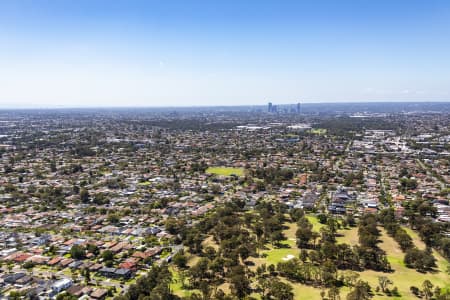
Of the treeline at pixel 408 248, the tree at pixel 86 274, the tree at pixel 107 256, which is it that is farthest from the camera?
the tree at pixel 107 256

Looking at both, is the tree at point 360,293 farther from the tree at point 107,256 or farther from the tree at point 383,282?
the tree at point 107,256

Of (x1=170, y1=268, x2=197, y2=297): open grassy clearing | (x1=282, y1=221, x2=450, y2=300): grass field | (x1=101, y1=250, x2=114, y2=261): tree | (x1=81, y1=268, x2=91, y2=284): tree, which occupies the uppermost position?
(x1=101, y1=250, x2=114, y2=261): tree

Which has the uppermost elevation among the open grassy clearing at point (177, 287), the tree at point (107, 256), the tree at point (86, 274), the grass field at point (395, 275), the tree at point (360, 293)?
the tree at point (360, 293)

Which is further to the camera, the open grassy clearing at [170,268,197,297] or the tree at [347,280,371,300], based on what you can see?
the open grassy clearing at [170,268,197,297]

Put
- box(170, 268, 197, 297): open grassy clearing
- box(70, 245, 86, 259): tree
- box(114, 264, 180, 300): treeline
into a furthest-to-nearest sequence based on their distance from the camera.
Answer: box(70, 245, 86, 259): tree
box(170, 268, 197, 297): open grassy clearing
box(114, 264, 180, 300): treeline

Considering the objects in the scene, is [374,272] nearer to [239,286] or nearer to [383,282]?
[383,282]

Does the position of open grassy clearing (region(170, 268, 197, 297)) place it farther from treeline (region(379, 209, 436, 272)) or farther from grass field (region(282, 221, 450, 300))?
treeline (region(379, 209, 436, 272))

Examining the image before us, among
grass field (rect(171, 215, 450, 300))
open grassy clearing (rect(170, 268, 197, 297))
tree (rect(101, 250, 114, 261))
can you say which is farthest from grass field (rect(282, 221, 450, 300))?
tree (rect(101, 250, 114, 261))

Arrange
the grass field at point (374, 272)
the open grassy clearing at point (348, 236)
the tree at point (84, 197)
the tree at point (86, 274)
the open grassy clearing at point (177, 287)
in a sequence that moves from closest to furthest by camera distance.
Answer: the open grassy clearing at point (177, 287)
the grass field at point (374, 272)
the tree at point (86, 274)
the open grassy clearing at point (348, 236)
the tree at point (84, 197)

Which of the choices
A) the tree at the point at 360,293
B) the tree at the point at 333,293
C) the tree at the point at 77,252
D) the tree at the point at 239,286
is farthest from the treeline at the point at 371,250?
the tree at the point at 77,252
